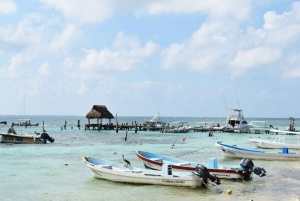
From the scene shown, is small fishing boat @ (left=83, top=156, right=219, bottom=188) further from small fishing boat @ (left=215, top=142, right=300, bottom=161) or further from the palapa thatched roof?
the palapa thatched roof

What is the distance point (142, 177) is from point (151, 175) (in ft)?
1.74

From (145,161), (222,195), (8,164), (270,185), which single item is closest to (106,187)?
(145,161)

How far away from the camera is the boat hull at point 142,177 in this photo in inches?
709

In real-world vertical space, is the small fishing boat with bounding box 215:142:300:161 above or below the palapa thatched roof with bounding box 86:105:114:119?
below

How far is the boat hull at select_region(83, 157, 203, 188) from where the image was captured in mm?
18000

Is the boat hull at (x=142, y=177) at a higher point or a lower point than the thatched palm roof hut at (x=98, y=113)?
lower

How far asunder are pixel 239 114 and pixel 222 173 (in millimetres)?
51545

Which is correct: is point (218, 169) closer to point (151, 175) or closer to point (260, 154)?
point (151, 175)

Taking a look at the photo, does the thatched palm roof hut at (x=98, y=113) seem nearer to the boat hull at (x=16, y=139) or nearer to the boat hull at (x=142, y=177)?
the boat hull at (x=16, y=139)

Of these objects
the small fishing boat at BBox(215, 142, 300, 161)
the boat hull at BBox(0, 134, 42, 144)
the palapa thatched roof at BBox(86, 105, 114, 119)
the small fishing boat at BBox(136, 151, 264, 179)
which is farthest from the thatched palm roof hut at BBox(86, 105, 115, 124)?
the small fishing boat at BBox(136, 151, 264, 179)

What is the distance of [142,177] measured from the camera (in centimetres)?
1897

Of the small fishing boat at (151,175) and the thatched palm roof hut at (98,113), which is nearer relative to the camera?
the small fishing boat at (151,175)

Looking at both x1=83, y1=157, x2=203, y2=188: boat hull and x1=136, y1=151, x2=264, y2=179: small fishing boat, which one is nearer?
x1=83, y1=157, x2=203, y2=188: boat hull

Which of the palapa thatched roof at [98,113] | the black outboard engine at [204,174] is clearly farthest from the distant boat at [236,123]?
the black outboard engine at [204,174]
